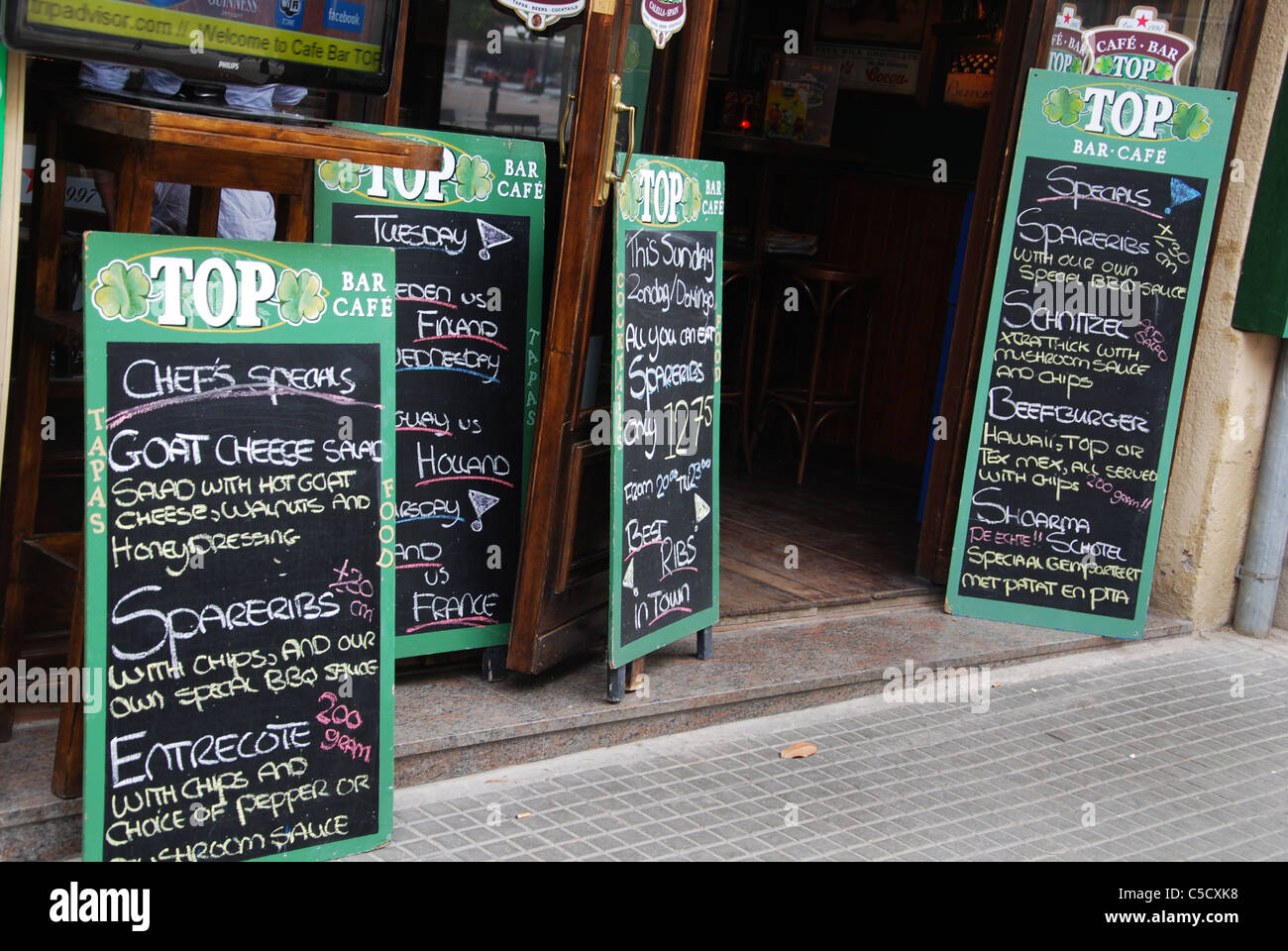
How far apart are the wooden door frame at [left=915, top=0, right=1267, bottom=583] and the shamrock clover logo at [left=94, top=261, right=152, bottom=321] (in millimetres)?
3684

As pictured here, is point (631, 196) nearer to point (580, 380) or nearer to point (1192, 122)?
point (580, 380)

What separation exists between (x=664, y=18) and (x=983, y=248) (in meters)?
2.07

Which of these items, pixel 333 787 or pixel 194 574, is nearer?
→ pixel 194 574

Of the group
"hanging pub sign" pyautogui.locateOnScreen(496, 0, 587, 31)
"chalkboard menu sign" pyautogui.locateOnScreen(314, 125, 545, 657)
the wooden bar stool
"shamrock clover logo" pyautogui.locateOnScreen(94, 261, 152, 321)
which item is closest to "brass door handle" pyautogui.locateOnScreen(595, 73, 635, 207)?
"chalkboard menu sign" pyautogui.locateOnScreen(314, 125, 545, 657)

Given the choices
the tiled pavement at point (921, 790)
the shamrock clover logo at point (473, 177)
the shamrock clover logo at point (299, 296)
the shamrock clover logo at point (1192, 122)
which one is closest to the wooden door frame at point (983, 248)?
the shamrock clover logo at point (1192, 122)

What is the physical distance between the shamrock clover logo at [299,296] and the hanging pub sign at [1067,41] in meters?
3.58

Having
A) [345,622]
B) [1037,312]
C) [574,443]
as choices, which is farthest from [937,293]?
[345,622]

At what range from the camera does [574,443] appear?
4219mm

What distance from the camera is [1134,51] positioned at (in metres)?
5.58

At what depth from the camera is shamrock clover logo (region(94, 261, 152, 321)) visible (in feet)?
9.71

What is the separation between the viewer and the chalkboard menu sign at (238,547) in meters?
3.01

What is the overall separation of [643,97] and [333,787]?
2.48 metres

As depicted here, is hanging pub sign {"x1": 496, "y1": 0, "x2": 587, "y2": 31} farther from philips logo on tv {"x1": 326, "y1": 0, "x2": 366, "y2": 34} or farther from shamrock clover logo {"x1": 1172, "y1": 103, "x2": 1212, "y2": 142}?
shamrock clover logo {"x1": 1172, "y1": 103, "x2": 1212, "y2": 142}
